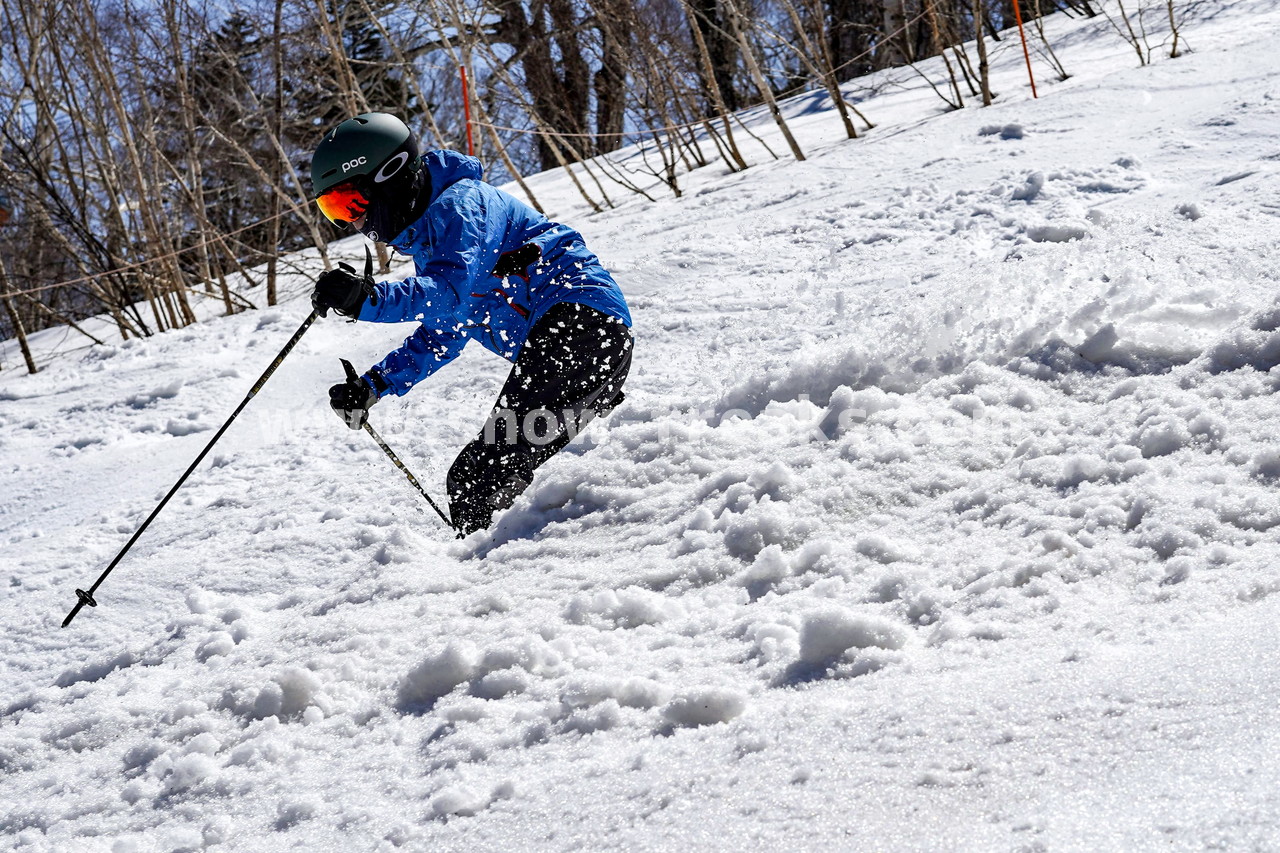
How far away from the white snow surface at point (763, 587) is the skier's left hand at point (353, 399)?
0.48 metres

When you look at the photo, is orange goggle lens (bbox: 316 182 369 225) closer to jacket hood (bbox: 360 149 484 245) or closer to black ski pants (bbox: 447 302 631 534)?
jacket hood (bbox: 360 149 484 245)

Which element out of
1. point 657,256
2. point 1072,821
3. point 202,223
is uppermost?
point 202,223

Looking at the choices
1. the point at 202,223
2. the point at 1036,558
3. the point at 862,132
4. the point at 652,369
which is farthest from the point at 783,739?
the point at 202,223

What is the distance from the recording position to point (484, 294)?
3842mm

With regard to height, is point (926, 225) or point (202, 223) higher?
point (202, 223)

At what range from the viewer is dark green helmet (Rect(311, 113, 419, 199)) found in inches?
141

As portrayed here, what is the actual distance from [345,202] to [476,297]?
0.55 m

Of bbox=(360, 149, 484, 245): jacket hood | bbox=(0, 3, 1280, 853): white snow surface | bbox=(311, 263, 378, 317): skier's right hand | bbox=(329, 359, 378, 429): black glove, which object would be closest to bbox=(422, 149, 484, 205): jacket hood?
bbox=(360, 149, 484, 245): jacket hood

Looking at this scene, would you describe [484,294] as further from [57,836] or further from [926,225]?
[926,225]

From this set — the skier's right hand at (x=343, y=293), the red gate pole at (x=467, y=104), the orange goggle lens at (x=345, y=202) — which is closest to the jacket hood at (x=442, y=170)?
the orange goggle lens at (x=345, y=202)

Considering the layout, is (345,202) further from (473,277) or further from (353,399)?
(353,399)

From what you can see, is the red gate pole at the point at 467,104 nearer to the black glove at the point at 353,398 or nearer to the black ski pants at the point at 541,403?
the black glove at the point at 353,398

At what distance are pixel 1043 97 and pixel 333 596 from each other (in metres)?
7.42

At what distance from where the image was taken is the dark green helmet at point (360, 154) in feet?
11.8
